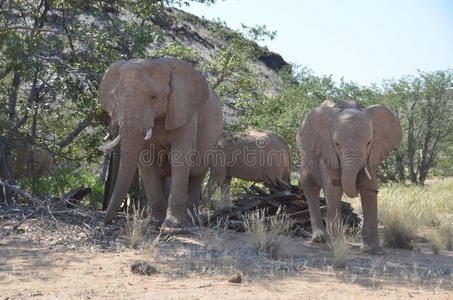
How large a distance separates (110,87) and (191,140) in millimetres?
1498

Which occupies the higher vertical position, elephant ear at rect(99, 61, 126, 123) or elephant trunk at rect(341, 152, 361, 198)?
elephant ear at rect(99, 61, 126, 123)

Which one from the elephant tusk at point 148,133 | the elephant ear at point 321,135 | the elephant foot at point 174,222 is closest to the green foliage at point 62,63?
the elephant tusk at point 148,133

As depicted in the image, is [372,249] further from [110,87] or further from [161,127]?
[110,87]

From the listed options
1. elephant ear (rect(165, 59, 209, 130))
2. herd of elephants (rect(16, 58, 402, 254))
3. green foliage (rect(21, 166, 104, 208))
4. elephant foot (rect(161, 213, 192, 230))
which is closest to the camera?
herd of elephants (rect(16, 58, 402, 254))

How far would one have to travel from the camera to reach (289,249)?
27.6 feet

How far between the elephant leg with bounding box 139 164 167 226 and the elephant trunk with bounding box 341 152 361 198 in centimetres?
320

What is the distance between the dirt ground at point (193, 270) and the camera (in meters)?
6.07

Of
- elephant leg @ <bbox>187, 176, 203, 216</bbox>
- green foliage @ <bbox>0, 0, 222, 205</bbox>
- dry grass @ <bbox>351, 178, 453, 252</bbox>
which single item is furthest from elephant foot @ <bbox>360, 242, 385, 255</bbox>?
green foliage @ <bbox>0, 0, 222, 205</bbox>

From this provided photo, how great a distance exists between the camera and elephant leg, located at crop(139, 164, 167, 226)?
10242mm

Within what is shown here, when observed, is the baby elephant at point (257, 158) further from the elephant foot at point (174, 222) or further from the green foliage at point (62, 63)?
the elephant foot at point (174, 222)

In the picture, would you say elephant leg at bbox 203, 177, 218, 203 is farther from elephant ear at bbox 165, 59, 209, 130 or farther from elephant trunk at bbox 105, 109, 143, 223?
elephant trunk at bbox 105, 109, 143, 223

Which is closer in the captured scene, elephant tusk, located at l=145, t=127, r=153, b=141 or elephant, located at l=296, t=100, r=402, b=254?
elephant, located at l=296, t=100, r=402, b=254

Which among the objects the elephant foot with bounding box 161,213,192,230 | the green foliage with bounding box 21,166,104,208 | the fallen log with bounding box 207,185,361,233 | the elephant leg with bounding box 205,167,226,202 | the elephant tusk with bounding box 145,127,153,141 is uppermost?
the elephant tusk with bounding box 145,127,153,141

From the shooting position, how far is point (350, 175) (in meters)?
8.47
